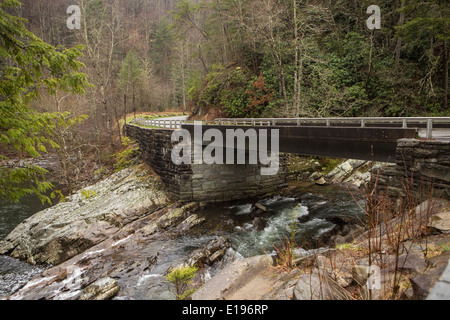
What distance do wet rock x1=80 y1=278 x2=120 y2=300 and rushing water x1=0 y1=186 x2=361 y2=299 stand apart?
0.29 meters

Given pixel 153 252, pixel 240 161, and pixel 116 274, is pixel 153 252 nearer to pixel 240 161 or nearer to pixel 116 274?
pixel 116 274

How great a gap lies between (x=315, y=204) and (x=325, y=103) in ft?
28.8

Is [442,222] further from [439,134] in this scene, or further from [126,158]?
[126,158]

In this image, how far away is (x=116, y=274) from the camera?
341 inches

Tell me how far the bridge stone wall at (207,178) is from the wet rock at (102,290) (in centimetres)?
715

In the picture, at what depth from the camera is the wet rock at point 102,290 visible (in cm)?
732

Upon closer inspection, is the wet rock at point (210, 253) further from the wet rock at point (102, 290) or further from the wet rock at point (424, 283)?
the wet rock at point (424, 283)

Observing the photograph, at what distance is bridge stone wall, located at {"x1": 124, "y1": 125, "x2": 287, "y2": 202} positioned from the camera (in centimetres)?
1479

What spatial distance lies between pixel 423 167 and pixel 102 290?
9851 mm

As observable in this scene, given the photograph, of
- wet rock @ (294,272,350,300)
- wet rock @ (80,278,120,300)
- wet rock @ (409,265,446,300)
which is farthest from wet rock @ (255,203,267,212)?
wet rock @ (409,265,446,300)

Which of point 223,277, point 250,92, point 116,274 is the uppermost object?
point 250,92

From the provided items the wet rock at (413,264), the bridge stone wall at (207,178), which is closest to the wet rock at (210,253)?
the bridge stone wall at (207,178)

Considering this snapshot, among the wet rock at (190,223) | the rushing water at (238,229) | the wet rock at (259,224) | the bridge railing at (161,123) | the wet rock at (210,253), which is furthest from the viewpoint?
the bridge railing at (161,123)

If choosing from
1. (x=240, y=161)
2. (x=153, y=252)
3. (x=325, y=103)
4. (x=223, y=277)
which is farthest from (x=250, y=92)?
(x=223, y=277)
